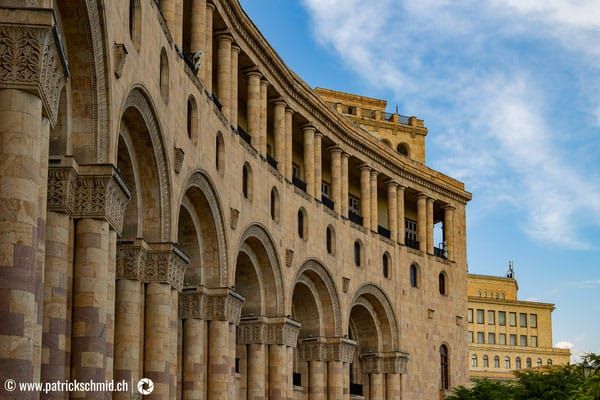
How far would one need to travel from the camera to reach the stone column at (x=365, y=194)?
5778cm

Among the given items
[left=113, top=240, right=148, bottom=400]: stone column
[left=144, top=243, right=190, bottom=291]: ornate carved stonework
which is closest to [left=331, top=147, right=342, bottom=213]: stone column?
[left=144, top=243, right=190, bottom=291]: ornate carved stonework

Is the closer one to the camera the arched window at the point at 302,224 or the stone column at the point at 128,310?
the stone column at the point at 128,310

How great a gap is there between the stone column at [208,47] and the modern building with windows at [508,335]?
8540 cm

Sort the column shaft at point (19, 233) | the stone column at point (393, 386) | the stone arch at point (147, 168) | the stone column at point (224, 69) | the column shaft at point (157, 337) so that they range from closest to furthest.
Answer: the column shaft at point (19, 233)
the stone arch at point (147, 168)
the column shaft at point (157, 337)
the stone column at point (224, 69)
the stone column at point (393, 386)

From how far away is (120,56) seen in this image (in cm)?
2567

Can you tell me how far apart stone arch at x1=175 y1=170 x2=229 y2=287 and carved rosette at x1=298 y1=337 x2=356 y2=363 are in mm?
14907

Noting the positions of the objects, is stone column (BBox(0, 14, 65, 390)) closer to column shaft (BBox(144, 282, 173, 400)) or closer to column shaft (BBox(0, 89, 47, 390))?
column shaft (BBox(0, 89, 47, 390))

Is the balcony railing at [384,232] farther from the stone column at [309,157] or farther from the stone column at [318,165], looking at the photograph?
the stone column at [309,157]

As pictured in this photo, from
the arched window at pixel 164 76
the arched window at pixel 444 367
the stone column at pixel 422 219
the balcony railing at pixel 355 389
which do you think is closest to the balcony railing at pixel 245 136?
the arched window at pixel 164 76

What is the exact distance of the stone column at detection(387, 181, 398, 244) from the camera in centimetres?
6050

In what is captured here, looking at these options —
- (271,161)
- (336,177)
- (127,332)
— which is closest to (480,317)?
(336,177)

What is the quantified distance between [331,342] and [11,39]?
118 ft

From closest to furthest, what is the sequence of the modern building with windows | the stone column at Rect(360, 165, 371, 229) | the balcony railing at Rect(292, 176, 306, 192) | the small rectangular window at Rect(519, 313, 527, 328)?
the balcony railing at Rect(292, 176, 306, 192), the stone column at Rect(360, 165, 371, 229), the modern building with windows, the small rectangular window at Rect(519, 313, 527, 328)

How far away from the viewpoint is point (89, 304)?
76.8 feet
